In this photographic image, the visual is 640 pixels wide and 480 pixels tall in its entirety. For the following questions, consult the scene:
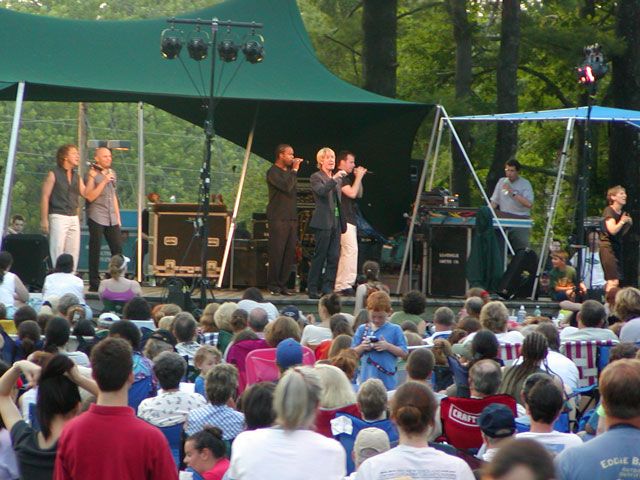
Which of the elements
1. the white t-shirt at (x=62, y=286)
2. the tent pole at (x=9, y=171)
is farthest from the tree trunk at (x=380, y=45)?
the white t-shirt at (x=62, y=286)

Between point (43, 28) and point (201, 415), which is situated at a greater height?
point (43, 28)

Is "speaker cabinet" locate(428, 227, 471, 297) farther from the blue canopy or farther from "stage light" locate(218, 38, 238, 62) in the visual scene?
"stage light" locate(218, 38, 238, 62)

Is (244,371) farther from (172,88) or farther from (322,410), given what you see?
(172,88)

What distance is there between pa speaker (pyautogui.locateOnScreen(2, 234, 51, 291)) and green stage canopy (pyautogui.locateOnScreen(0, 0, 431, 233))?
64.6 inches

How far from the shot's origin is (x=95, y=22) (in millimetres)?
16375

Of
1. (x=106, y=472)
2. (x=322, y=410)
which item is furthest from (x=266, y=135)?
(x=106, y=472)

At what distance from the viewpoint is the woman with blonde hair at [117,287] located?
12836 mm

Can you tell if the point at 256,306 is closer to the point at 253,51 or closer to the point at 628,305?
the point at 628,305

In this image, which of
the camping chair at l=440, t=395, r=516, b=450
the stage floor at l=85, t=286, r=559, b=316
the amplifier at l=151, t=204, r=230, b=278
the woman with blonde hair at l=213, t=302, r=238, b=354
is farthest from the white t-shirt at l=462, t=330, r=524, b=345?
the amplifier at l=151, t=204, r=230, b=278

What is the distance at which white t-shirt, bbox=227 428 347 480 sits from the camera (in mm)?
4898

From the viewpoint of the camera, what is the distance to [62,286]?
12.6m

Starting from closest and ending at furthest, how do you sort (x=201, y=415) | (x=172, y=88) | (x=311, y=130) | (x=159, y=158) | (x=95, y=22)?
(x=201, y=415) → (x=172, y=88) → (x=95, y=22) → (x=311, y=130) → (x=159, y=158)

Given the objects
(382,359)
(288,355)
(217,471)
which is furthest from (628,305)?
(217,471)

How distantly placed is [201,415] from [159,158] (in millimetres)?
50310
